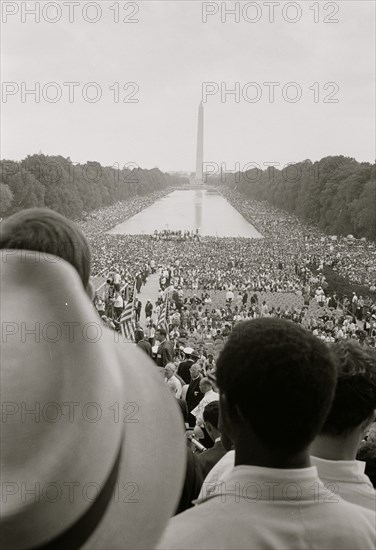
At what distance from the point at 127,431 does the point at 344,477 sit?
0.93 meters

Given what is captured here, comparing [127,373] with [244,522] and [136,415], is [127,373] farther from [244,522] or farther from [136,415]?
[244,522]

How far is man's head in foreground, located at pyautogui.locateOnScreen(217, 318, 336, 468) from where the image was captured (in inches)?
54.4

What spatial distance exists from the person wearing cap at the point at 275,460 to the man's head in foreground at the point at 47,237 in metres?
0.43

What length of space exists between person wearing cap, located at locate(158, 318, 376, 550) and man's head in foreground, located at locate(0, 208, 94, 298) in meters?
0.43

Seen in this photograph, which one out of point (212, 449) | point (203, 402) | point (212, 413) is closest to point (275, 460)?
point (212, 449)

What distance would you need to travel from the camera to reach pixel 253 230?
64875 millimetres

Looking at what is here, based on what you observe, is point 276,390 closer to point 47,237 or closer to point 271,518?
point 271,518

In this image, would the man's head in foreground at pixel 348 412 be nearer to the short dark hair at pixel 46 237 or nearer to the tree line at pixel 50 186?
the short dark hair at pixel 46 237

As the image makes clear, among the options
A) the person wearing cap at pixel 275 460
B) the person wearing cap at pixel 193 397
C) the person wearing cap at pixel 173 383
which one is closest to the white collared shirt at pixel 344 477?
the person wearing cap at pixel 275 460

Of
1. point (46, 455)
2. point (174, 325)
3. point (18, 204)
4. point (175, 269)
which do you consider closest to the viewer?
point (46, 455)

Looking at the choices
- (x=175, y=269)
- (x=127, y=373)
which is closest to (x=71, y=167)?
(x=175, y=269)

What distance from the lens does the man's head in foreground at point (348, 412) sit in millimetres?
1945

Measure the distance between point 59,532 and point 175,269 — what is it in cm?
3111

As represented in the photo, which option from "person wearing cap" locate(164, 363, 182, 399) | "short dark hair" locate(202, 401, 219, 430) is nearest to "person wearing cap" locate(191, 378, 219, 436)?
"short dark hair" locate(202, 401, 219, 430)
